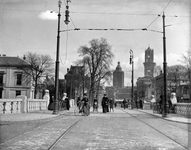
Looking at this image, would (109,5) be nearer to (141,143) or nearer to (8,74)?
(141,143)

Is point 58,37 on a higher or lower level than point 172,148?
higher

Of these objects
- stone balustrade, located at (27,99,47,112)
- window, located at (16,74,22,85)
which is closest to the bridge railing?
stone balustrade, located at (27,99,47,112)

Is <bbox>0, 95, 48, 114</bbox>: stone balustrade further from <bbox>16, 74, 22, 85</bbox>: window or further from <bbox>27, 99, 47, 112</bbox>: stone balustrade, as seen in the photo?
<bbox>16, 74, 22, 85</bbox>: window

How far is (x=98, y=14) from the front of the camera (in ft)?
30.0

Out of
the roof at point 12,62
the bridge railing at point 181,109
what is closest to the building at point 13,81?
the roof at point 12,62

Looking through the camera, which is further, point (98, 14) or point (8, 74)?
point (8, 74)

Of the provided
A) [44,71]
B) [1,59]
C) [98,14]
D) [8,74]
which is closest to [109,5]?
[98,14]

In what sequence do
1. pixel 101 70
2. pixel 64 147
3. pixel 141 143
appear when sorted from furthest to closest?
pixel 101 70, pixel 141 143, pixel 64 147

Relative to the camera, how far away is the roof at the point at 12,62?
2359 inches

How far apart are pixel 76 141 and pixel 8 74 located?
2198 inches

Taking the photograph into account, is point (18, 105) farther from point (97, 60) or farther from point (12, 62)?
point (12, 62)

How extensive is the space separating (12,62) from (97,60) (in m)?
25.4

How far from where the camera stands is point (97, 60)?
46312 mm

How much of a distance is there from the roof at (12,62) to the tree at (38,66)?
3081 mm
